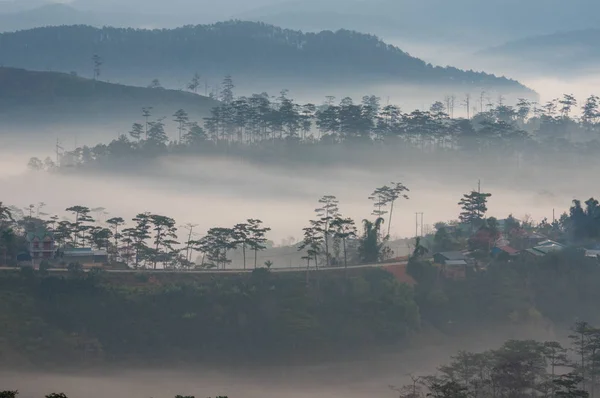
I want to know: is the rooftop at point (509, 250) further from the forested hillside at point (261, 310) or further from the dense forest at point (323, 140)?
the dense forest at point (323, 140)

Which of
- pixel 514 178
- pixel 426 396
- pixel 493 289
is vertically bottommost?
pixel 426 396

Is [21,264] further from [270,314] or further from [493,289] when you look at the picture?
[493,289]

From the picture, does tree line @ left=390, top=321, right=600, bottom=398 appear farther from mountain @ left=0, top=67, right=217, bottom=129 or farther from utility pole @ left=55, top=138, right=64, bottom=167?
mountain @ left=0, top=67, right=217, bottom=129

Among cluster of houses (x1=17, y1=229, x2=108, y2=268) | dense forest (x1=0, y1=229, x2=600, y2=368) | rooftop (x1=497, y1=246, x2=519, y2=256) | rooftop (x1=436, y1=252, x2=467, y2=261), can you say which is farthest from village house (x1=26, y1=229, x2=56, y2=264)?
rooftop (x1=497, y1=246, x2=519, y2=256)

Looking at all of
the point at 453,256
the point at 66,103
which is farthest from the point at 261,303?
the point at 66,103

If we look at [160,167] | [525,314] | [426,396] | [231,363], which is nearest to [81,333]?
[231,363]

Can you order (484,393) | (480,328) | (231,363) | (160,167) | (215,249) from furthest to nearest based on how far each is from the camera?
(160,167), (215,249), (480,328), (231,363), (484,393)

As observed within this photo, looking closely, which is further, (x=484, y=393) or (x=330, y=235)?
(x=330, y=235)
